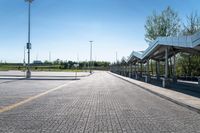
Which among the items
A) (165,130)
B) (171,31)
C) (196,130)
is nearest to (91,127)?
(165,130)

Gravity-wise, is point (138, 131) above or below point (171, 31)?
below

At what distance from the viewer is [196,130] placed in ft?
31.0

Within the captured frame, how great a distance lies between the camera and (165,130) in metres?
9.36

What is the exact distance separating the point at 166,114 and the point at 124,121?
243 cm

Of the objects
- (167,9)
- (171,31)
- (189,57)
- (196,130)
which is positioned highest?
(167,9)

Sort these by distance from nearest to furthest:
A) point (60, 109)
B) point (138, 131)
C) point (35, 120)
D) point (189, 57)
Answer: point (138, 131)
point (35, 120)
point (60, 109)
point (189, 57)

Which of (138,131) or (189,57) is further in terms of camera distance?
(189,57)

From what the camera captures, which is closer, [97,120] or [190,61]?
[97,120]

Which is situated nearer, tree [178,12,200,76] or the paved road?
the paved road

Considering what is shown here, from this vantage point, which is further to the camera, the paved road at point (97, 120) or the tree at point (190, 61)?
the tree at point (190, 61)

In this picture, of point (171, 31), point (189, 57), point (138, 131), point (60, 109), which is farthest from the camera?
point (171, 31)

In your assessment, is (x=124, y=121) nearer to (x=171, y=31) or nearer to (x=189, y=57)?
(x=189, y=57)

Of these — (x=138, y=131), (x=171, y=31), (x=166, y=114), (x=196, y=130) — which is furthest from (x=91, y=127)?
(x=171, y=31)

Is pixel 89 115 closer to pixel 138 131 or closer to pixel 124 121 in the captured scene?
pixel 124 121
